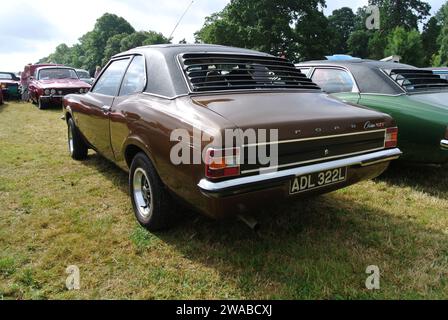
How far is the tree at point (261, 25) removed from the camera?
33.9 meters

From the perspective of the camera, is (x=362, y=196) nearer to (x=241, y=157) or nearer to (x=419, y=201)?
(x=419, y=201)

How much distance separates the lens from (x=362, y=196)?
4047mm

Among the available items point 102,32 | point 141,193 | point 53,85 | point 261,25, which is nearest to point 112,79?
point 141,193

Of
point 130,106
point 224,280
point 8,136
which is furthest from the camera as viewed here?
point 8,136

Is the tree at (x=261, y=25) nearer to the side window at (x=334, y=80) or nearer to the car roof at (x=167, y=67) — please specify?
the side window at (x=334, y=80)

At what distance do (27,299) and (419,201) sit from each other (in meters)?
3.64

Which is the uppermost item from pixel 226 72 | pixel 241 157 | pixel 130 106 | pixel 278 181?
pixel 226 72

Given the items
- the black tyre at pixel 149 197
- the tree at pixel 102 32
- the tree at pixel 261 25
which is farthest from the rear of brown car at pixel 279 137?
the tree at pixel 102 32

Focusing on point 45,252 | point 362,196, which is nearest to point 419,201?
point 362,196

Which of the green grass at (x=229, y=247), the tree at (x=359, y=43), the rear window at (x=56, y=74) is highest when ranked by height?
the tree at (x=359, y=43)

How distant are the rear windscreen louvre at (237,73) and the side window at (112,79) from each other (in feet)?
3.26

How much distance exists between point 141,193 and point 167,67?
112 cm

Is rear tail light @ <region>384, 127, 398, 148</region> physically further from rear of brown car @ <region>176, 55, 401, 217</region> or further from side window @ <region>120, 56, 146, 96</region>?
side window @ <region>120, 56, 146, 96</region>

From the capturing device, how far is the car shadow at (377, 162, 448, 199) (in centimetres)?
427
